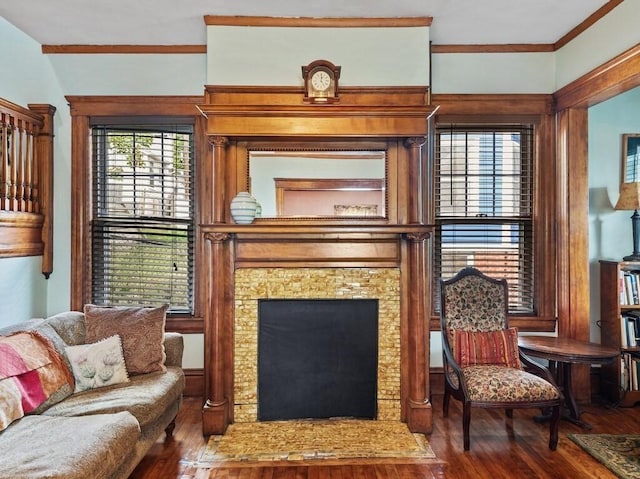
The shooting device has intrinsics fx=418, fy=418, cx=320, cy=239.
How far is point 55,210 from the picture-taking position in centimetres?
360

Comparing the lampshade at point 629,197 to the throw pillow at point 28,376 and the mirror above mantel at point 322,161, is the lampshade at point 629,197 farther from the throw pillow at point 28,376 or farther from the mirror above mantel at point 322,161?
the throw pillow at point 28,376

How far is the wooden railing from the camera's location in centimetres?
307

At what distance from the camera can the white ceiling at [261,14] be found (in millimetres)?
2916

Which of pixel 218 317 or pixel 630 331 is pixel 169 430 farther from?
pixel 630 331

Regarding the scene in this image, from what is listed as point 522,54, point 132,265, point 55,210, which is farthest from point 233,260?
point 522,54

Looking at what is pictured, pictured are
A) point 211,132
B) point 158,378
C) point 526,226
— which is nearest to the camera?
point 158,378

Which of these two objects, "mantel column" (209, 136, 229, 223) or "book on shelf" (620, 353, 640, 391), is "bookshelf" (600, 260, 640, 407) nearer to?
"book on shelf" (620, 353, 640, 391)

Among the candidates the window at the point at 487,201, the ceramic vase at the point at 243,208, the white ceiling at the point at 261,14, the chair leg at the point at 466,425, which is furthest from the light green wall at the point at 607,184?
the ceramic vase at the point at 243,208

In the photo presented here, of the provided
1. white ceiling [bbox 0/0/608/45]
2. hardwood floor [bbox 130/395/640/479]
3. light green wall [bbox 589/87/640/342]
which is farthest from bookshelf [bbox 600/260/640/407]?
white ceiling [bbox 0/0/608/45]

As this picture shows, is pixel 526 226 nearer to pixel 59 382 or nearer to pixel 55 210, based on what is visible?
pixel 59 382

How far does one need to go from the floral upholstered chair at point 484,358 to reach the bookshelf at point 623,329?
30.7 inches

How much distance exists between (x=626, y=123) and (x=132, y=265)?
4491mm

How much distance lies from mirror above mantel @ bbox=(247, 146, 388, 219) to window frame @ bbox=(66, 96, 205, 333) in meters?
0.76

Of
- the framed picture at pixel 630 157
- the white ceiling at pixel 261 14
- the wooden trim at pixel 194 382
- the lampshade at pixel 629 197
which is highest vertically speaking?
the white ceiling at pixel 261 14
